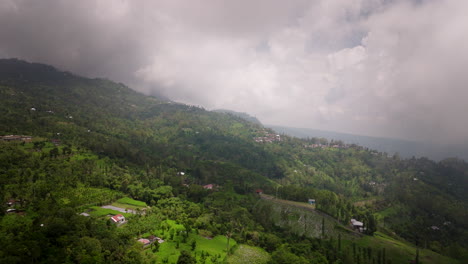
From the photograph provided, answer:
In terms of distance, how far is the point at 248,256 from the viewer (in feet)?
131

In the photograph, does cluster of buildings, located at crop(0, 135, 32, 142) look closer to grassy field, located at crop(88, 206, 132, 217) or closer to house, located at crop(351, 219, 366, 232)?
grassy field, located at crop(88, 206, 132, 217)

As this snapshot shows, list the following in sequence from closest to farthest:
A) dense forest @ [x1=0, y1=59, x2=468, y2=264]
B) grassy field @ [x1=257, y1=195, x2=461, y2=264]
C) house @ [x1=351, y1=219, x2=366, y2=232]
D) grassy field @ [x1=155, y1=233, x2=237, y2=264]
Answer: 1. dense forest @ [x1=0, y1=59, x2=468, y2=264]
2. grassy field @ [x1=155, y1=233, x2=237, y2=264]
3. grassy field @ [x1=257, y1=195, x2=461, y2=264]
4. house @ [x1=351, y1=219, x2=366, y2=232]

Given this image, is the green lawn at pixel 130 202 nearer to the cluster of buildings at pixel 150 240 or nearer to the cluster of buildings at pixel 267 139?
the cluster of buildings at pixel 150 240

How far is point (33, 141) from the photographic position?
70062 mm

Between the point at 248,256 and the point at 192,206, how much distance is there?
21.1m

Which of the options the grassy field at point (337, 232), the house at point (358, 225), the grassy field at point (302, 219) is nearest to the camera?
the grassy field at point (337, 232)

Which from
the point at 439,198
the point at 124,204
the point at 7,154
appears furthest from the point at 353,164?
the point at 7,154

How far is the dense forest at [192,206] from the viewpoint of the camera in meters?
34.2

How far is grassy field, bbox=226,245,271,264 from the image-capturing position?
38.2m

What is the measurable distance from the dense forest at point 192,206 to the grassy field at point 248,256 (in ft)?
1.10

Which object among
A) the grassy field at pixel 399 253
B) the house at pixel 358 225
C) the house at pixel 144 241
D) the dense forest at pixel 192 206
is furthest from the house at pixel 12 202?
the house at pixel 358 225

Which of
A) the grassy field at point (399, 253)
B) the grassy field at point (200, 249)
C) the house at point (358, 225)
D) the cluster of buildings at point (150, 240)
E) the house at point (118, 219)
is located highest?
the house at point (118, 219)

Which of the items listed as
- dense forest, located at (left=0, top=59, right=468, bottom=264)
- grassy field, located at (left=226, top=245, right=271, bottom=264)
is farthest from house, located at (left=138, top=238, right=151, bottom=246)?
grassy field, located at (left=226, top=245, right=271, bottom=264)

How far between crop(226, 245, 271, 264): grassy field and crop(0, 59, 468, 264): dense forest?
34cm
